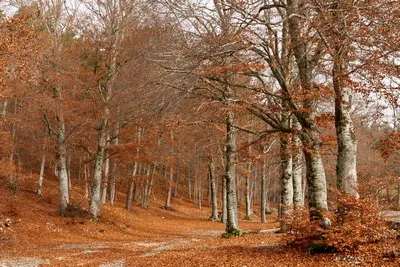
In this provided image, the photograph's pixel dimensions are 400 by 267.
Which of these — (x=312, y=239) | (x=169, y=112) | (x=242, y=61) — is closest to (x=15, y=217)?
(x=169, y=112)

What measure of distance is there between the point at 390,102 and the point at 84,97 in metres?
18.6

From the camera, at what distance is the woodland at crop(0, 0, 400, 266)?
8.73 meters

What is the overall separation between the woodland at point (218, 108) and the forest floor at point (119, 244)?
0.24ft

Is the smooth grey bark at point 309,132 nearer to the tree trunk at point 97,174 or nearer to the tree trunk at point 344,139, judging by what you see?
the tree trunk at point 344,139

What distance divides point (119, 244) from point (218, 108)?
8.08 metres

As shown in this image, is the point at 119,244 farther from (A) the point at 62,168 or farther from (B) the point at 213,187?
(B) the point at 213,187

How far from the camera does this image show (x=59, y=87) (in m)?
21.6

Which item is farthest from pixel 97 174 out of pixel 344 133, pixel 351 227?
pixel 351 227

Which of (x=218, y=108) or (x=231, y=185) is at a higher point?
(x=218, y=108)

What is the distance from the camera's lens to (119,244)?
16.6 metres

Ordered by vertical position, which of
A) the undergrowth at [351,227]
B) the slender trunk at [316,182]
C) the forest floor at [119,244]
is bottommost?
the forest floor at [119,244]

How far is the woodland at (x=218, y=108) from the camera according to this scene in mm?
8727

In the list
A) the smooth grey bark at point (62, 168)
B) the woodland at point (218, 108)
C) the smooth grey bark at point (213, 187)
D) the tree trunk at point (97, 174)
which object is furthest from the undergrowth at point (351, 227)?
the smooth grey bark at point (213, 187)

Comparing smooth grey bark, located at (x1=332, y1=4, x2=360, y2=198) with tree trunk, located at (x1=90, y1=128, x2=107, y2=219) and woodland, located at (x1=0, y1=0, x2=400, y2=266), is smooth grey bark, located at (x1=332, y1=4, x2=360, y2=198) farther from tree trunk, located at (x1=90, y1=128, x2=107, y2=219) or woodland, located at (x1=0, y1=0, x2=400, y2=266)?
tree trunk, located at (x1=90, y1=128, x2=107, y2=219)
